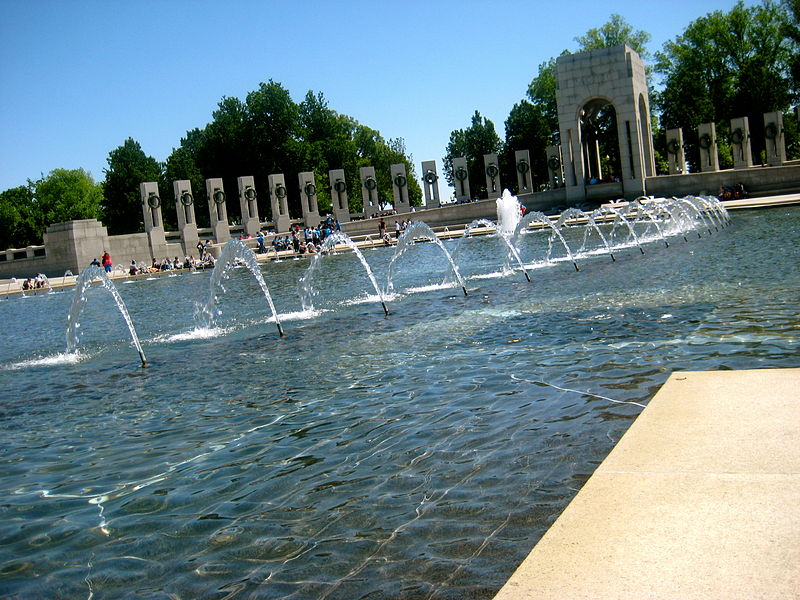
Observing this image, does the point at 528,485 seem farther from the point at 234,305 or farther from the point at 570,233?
the point at 570,233

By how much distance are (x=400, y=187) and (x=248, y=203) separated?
10.3 m

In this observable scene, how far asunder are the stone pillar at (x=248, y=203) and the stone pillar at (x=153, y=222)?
17.4 ft

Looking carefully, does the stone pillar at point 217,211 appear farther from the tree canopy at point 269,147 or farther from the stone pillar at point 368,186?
the tree canopy at point 269,147

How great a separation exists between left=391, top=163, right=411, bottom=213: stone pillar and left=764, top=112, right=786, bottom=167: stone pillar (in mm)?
23300

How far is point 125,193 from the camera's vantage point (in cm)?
7500

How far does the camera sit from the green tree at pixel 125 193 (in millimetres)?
74875

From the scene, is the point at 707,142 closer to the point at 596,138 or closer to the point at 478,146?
the point at 596,138

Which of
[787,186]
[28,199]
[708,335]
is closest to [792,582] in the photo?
[708,335]

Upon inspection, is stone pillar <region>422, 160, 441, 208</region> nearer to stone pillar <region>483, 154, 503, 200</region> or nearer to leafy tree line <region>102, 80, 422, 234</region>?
stone pillar <region>483, 154, 503, 200</region>

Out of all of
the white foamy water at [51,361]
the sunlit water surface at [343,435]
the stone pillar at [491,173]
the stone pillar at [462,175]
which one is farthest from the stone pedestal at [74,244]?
the white foamy water at [51,361]

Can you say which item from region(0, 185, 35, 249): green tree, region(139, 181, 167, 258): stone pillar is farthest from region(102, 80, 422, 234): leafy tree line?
region(139, 181, 167, 258): stone pillar

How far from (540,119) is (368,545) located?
75.7 meters

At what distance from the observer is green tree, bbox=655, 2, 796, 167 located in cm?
6712

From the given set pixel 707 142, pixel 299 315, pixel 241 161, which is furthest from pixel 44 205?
pixel 299 315
